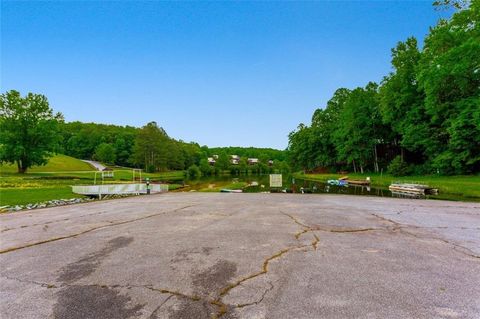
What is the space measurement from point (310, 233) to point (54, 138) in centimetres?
4653

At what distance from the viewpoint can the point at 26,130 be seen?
38750mm

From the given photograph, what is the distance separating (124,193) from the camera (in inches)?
817

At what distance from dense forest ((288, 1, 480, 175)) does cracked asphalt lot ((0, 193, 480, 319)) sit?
2756 centimetres

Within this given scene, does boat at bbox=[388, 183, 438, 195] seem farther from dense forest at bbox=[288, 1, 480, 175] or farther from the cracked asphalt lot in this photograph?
the cracked asphalt lot

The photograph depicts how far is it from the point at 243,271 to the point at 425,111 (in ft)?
133

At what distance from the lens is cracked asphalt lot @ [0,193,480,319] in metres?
2.85

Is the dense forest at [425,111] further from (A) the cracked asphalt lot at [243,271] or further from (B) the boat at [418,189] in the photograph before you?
(A) the cracked asphalt lot at [243,271]

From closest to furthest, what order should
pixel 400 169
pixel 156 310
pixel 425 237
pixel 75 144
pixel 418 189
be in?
pixel 156 310
pixel 425 237
pixel 418 189
pixel 400 169
pixel 75 144

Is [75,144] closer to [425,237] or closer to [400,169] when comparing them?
[400,169]

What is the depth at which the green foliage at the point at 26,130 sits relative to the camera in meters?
36.4

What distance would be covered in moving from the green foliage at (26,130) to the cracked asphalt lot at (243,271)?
39.3 metres

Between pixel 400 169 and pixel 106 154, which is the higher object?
pixel 106 154

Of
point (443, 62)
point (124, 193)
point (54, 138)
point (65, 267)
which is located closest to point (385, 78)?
point (443, 62)

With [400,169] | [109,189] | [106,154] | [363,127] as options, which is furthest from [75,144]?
[400,169]
